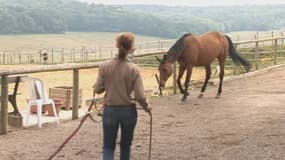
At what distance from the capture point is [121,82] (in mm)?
4477

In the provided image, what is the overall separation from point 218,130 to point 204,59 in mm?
3623

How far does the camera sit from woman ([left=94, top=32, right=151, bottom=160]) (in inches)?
175

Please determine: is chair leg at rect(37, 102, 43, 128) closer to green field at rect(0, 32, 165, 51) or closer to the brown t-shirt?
the brown t-shirt

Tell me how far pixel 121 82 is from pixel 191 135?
9.87 ft

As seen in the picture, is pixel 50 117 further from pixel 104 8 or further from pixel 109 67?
pixel 104 8

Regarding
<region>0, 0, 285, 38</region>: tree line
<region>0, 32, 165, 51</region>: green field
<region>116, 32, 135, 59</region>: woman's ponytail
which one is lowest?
<region>0, 32, 165, 51</region>: green field

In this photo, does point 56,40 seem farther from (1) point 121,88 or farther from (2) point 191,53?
(1) point 121,88

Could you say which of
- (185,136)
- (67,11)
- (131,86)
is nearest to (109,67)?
(131,86)

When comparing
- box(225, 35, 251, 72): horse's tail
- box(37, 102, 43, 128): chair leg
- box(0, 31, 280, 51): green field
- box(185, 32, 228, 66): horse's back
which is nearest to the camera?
box(37, 102, 43, 128): chair leg

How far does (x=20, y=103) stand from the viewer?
569 inches

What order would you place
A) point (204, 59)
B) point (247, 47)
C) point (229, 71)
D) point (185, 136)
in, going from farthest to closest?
point (247, 47), point (229, 71), point (204, 59), point (185, 136)

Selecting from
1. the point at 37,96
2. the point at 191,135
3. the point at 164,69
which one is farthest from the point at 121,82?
the point at 164,69

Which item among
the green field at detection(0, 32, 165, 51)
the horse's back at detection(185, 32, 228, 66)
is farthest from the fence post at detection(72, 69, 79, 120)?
the green field at detection(0, 32, 165, 51)

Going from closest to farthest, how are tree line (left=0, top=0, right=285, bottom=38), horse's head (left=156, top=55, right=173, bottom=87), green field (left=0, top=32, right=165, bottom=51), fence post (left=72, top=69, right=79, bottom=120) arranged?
fence post (left=72, top=69, right=79, bottom=120)
horse's head (left=156, top=55, right=173, bottom=87)
green field (left=0, top=32, right=165, bottom=51)
tree line (left=0, top=0, right=285, bottom=38)
